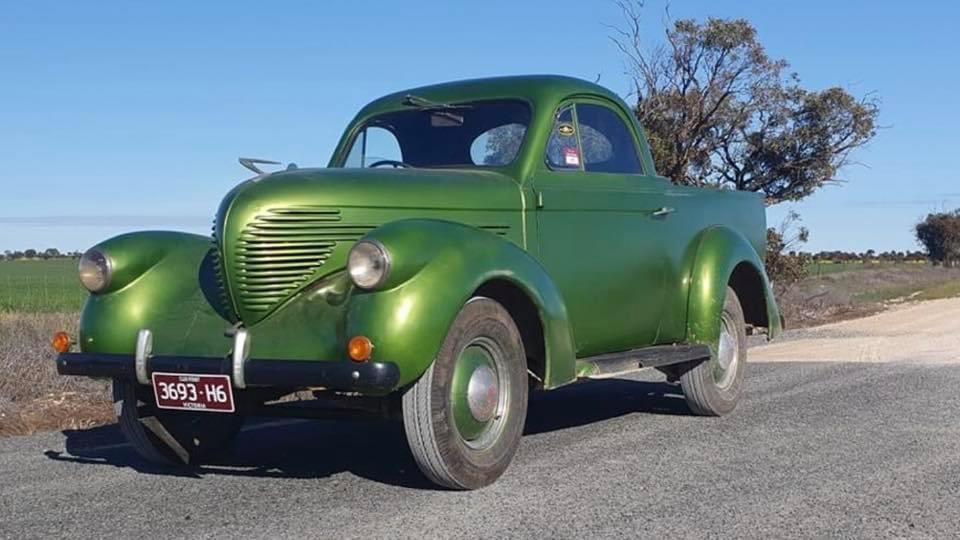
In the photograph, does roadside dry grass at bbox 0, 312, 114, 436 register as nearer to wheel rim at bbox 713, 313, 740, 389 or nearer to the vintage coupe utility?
the vintage coupe utility

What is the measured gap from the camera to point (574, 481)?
555cm

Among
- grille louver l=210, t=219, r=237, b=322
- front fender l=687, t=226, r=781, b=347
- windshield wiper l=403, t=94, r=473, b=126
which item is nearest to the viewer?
grille louver l=210, t=219, r=237, b=322

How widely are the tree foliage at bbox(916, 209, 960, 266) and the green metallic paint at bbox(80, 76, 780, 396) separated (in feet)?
231

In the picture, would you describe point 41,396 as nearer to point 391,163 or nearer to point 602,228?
point 391,163

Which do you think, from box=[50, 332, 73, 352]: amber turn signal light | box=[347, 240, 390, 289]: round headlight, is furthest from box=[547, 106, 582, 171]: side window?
box=[50, 332, 73, 352]: amber turn signal light

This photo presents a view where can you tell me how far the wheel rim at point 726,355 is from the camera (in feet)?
26.2

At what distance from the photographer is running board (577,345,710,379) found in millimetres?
6277

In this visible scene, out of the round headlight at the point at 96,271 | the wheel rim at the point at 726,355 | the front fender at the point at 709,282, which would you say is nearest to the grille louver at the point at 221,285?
the round headlight at the point at 96,271

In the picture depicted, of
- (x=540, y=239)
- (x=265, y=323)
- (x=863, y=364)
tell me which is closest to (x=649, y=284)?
(x=540, y=239)

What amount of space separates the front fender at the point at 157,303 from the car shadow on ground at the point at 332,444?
0.79 meters

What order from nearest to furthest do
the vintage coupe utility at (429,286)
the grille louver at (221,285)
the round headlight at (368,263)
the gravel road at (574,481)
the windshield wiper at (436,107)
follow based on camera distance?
the gravel road at (574,481) → the round headlight at (368,263) → the vintage coupe utility at (429,286) → the grille louver at (221,285) → the windshield wiper at (436,107)

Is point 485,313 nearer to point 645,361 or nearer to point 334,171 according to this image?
point 334,171

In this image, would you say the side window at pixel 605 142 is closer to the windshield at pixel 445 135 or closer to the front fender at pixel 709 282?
the windshield at pixel 445 135

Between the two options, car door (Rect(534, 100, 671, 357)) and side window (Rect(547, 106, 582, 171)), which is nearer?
car door (Rect(534, 100, 671, 357))
